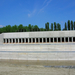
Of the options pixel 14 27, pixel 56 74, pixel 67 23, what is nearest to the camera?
pixel 56 74

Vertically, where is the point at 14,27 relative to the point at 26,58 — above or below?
above

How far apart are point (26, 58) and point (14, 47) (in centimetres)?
513

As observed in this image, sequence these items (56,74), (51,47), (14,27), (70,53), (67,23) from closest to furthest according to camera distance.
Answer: (56,74) < (70,53) < (51,47) < (67,23) < (14,27)

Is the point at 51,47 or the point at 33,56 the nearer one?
the point at 33,56

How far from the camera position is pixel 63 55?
1071 cm

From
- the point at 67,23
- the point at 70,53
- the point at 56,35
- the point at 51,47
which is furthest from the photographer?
the point at 67,23

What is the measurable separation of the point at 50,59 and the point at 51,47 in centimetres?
423

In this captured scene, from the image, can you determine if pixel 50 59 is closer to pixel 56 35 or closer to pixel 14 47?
pixel 14 47

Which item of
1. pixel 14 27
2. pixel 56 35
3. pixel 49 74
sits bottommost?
pixel 49 74

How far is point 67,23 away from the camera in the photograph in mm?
50344

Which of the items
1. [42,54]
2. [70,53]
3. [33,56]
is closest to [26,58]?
[33,56]

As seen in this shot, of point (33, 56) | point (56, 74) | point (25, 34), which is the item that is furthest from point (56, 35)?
point (56, 74)

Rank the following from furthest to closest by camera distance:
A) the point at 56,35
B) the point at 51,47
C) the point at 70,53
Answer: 1. the point at 56,35
2. the point at 51,47
3. the point at 70,53

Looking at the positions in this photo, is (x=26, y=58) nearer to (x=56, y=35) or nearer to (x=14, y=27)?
(x=56, y=35)
